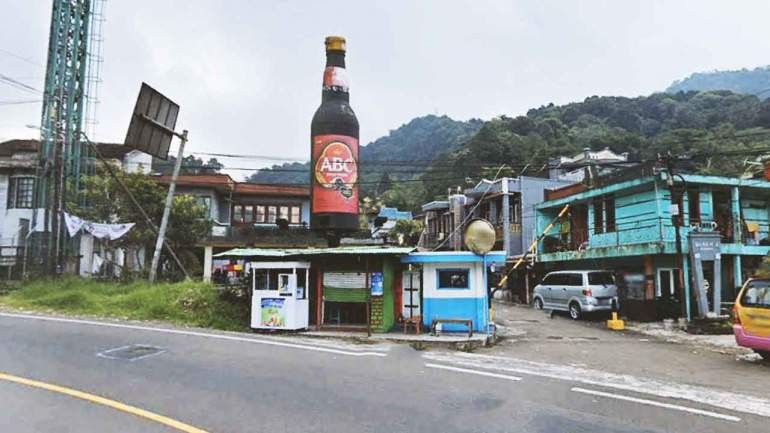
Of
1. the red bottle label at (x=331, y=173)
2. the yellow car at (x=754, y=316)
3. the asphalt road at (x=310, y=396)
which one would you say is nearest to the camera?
the asphalt road at (x=310, y=396)

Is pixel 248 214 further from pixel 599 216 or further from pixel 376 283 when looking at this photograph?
pixel 599 216

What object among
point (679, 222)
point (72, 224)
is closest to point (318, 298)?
point (72, 224)

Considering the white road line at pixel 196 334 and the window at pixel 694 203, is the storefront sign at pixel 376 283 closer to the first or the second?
the white road line at pixel 196 334

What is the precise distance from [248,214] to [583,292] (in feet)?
66.5

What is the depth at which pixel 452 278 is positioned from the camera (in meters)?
14.5

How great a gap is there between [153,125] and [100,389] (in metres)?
13.2

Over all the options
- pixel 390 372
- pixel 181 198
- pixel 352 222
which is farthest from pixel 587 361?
pixel 181 198

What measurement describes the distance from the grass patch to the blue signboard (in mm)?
4185

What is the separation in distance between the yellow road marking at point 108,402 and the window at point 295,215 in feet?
77.2

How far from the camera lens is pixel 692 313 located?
19219mm

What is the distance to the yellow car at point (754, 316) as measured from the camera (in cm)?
1044

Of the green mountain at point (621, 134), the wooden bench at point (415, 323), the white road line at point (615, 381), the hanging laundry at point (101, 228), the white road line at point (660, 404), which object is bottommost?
the white road line at point (615, 381)

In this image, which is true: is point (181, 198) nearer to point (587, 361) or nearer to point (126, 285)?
point (126, 285)

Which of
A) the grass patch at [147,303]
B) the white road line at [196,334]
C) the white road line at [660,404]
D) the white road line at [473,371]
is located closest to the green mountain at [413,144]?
the grass patch at [147,303]
